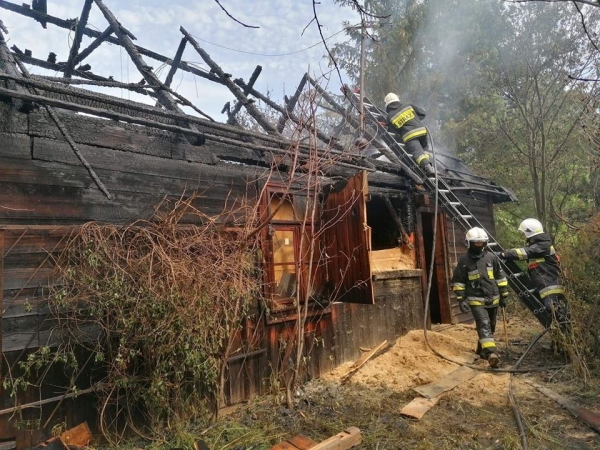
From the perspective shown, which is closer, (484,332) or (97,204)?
(97,204)

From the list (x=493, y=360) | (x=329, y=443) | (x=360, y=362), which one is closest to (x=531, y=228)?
(x=493, y=360)

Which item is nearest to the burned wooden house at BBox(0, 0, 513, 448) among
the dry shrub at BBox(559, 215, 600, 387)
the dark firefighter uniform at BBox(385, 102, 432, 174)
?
the dark firefighter uniform at BBox(385, 102, 432, 174)

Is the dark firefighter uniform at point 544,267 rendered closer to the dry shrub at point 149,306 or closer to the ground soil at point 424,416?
the ground soil at point 424,416

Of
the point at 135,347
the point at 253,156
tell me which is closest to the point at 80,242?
the point at 135,347

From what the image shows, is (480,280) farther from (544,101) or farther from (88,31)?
(544,101)

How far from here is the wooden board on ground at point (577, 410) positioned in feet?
12.7

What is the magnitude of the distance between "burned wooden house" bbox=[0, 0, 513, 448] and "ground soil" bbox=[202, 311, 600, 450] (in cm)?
52

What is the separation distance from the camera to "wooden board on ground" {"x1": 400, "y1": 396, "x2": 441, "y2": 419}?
4.34 meters

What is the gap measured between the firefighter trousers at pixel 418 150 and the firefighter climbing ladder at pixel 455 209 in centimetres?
10

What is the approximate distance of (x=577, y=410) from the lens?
4.21 metres

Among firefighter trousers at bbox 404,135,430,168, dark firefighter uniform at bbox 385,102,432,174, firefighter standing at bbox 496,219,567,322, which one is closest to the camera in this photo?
firefighter standing at bbox 496,219,567,322

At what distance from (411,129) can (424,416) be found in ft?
17.9

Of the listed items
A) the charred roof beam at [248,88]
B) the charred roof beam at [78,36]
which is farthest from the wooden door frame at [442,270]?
the charred roof beam at [78,36]

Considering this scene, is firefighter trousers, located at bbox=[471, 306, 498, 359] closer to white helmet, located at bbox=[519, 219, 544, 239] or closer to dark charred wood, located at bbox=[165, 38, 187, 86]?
white helmet, located at bbox=[519, 219, 544, 239]
